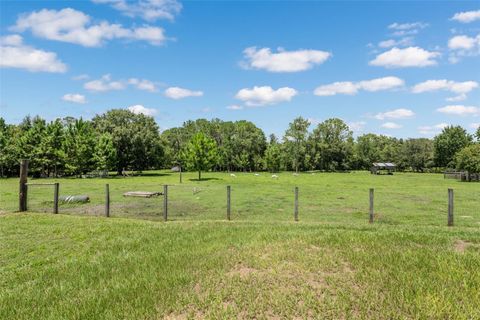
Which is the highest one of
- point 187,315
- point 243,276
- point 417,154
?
point 417,154

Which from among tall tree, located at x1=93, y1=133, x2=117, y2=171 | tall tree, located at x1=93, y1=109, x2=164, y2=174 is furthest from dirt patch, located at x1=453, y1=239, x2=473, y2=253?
tall tree, located at x1=93, y1=109, x2=164, y2=174

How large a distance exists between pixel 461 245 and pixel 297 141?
74.3 meters

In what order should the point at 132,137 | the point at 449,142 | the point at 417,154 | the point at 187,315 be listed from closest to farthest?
the point at 187,315 < the point at 132,137 < the point at 449,142 < the point at 417,154

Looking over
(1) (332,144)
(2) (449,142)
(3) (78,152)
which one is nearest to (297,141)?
(1) (332,144)

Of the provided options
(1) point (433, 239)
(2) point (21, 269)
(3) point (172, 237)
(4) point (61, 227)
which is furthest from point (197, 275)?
(4) point (61, 227)

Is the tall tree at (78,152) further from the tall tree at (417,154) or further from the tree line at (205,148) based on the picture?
the tall tree at (417,154)

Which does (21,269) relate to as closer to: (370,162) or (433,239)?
(433,239)

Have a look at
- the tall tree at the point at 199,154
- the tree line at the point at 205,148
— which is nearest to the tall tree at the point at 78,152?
the tree line at the point at 205,148

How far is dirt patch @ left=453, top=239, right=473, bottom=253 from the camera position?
6081 mm

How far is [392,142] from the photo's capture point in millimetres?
109188

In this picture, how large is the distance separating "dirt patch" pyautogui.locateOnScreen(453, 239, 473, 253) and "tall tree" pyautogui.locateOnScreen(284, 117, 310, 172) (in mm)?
71406

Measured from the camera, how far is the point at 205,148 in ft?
152

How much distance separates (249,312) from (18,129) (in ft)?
221

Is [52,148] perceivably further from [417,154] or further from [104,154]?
[417,154]
